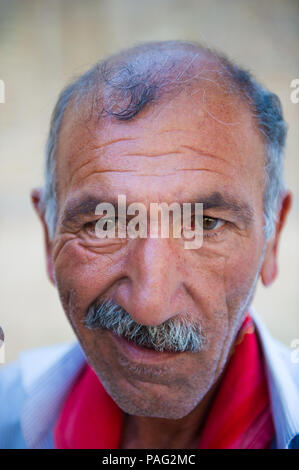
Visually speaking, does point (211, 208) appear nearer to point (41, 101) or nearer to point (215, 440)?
point (215, 440)

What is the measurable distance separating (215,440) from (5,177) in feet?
13.6

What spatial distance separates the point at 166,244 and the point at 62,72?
3.64 meters

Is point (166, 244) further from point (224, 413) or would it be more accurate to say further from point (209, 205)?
point (224, 413)

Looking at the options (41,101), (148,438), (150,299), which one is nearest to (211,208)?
(150,299)

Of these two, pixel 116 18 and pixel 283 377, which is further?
pixel 116 18

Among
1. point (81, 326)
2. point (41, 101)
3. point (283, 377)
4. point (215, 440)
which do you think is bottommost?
point (215, 440)

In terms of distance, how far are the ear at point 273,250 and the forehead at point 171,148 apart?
35 cm

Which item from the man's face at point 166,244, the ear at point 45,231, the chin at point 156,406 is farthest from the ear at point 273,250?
the ear at point 45,231

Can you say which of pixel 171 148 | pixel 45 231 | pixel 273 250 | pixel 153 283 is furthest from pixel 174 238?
pixel 45 231

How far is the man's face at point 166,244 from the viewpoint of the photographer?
1369 millimetres

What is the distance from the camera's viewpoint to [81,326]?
5.09 feet

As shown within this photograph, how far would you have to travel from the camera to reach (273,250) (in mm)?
1815

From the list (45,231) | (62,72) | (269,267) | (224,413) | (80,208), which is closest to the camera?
(80,208)

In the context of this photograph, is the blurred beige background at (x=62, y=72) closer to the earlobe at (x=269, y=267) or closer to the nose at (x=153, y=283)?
the earlobe at (x=269, y=267)
